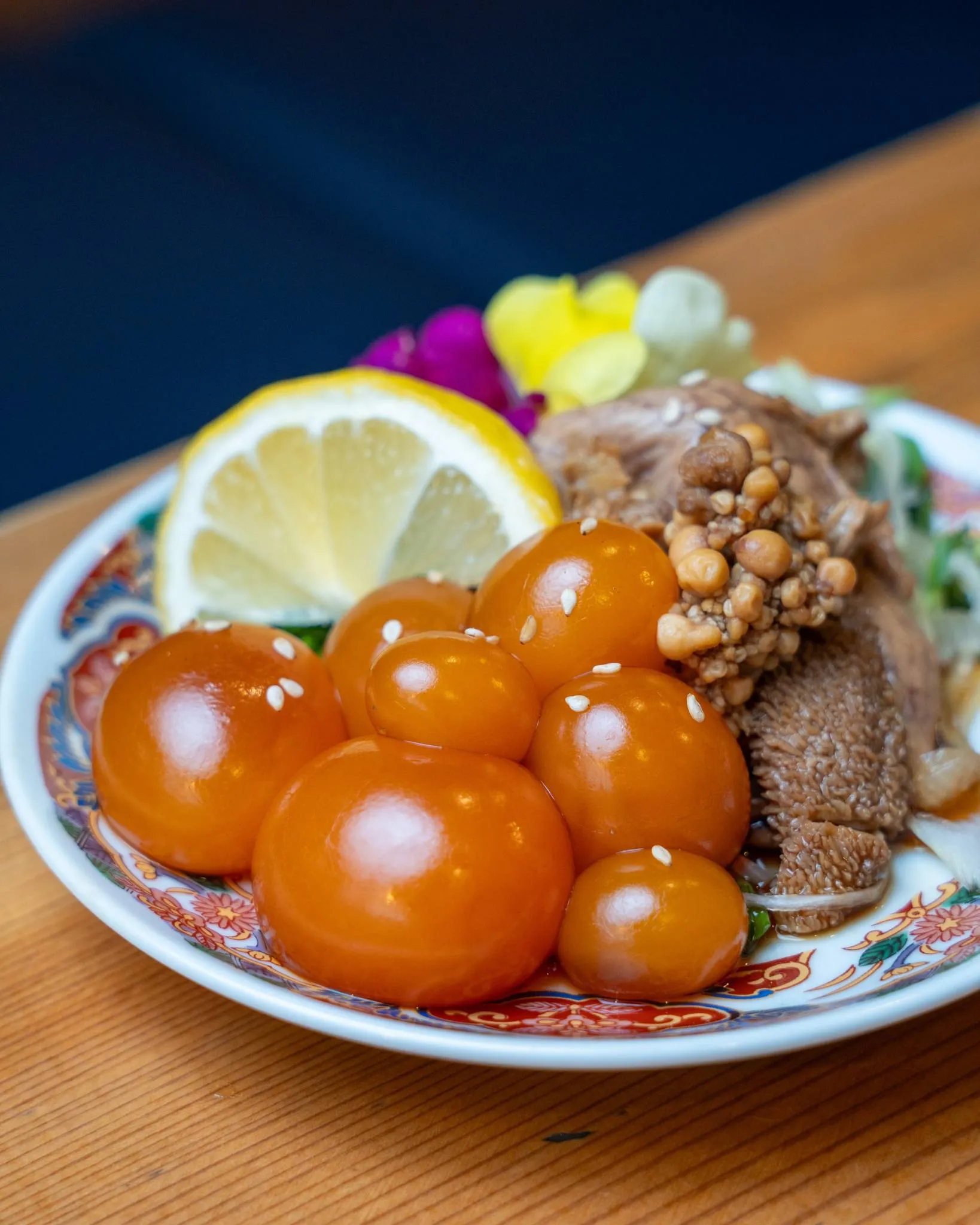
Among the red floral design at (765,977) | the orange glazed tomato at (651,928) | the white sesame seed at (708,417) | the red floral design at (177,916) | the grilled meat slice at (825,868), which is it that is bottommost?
the red floral design at (765,977)

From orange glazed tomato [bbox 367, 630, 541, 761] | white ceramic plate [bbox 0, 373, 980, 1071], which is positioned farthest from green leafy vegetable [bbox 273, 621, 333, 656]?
orange glazed tomato [bbox 367, 630, 541, 761]

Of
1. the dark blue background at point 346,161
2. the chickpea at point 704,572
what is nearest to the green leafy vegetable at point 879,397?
the chickpea at point 704,572

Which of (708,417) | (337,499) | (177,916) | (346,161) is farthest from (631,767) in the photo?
(346,161)

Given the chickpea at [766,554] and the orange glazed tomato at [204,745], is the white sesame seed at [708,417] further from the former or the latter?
the orange glazed tomato at [204,745]

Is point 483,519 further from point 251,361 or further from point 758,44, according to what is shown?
point 758,44

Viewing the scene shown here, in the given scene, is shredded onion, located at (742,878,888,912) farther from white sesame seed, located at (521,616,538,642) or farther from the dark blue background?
the dark blue background
